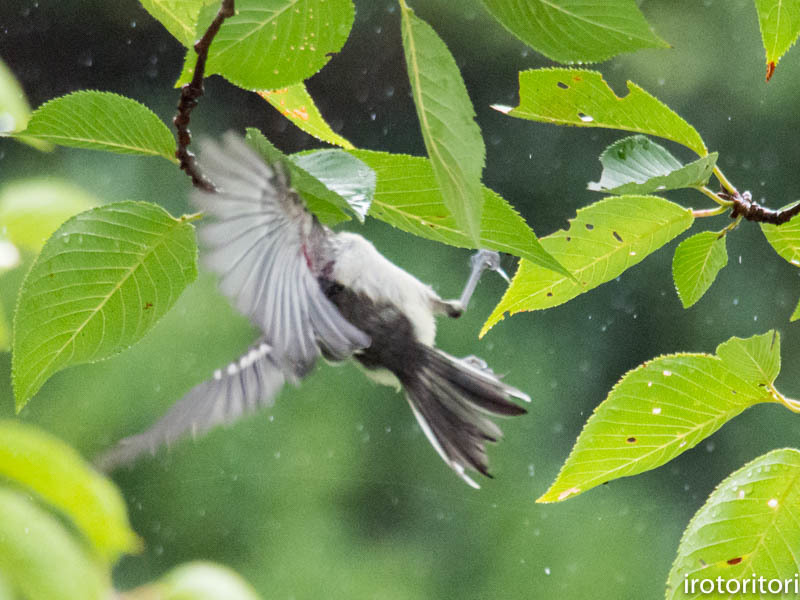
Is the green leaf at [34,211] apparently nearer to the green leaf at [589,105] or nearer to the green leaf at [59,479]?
the green leaf at [59,479]

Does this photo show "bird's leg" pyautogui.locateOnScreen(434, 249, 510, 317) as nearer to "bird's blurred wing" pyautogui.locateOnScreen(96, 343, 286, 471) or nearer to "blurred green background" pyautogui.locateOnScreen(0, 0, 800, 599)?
"bird's blurred wing" pyautogui.locateOnScreen(96, 343, 286, 471)

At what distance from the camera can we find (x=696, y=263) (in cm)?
34

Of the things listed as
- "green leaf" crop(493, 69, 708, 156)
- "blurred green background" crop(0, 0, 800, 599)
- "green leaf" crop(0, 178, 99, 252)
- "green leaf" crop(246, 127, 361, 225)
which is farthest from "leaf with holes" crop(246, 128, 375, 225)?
"blurred green background" crop(0, 0, 800, 599)

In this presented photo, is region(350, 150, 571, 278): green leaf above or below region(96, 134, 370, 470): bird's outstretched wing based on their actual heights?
above

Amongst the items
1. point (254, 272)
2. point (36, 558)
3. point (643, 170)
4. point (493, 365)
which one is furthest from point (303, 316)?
point (493, 365)

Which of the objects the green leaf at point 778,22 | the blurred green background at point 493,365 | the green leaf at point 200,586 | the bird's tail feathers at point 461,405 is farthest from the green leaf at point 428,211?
the blurred green background at point 493,365

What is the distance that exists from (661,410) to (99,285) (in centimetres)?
21

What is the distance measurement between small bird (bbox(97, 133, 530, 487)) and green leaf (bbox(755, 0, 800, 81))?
169 mm

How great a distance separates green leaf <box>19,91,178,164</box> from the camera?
0.88 feet

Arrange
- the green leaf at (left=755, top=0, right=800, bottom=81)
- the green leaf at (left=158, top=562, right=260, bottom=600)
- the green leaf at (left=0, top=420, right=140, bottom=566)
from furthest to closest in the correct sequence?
1. the green leaf at (left=158, top=562, right=260, bottom=600)
2. the green leaf at (left=0, top=420, right=140, bottom=566)
3. the green leaf at (left=755, top=0, right=800, bottom=81)

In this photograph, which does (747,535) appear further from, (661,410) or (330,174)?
(330,174)

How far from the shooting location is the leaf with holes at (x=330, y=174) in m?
0.21

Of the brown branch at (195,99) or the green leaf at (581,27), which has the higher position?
the green leaf at (581,27)

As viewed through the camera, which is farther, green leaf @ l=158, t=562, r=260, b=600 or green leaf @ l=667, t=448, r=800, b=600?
green leaf @ l=158, t=562, r=260, b=600
